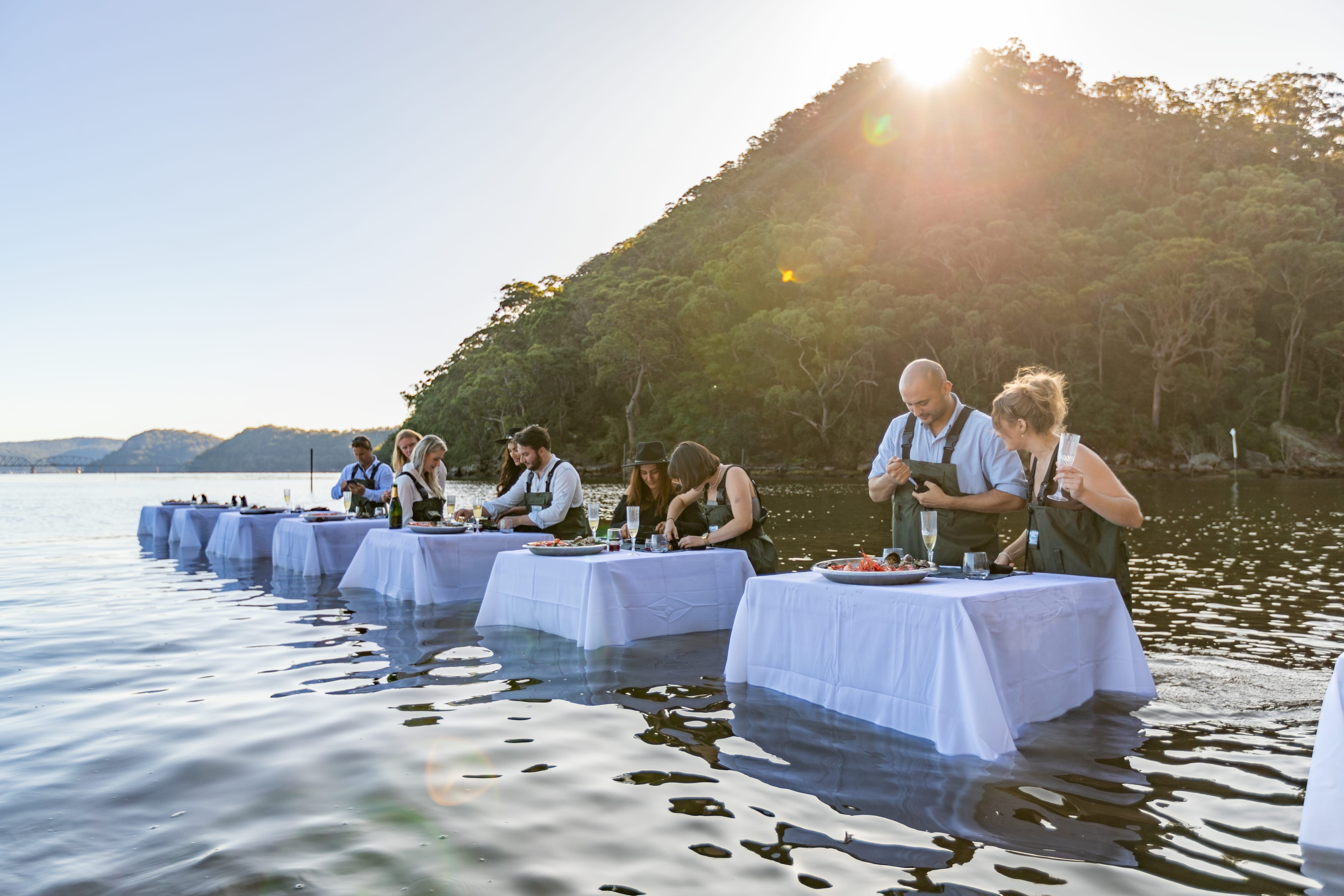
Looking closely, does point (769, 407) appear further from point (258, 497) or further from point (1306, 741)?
point (1306, 741)

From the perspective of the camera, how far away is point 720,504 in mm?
6398

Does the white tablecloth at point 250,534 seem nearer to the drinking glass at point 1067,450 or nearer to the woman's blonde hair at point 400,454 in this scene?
the woman's blonde hair at point 400,454

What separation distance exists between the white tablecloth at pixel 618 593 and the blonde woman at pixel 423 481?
2617 mm

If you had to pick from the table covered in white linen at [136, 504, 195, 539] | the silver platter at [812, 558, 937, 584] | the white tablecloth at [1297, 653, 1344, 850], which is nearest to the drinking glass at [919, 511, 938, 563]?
the silver platter at [812, 558, 937, 584]

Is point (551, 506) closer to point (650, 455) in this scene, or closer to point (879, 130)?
point (650, 455)

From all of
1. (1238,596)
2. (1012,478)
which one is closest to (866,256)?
(1238,596)

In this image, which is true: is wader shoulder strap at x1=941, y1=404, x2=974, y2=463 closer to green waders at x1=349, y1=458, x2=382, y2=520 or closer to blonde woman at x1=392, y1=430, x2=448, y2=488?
blonde woman at x1=392, y1=430, x2=448, y2=488

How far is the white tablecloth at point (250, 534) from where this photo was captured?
37.9 feet

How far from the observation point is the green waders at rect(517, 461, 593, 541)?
7.87m

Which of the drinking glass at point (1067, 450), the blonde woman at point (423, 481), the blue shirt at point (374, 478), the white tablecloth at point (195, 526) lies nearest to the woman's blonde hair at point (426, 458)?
the blonde woman at point (423, 481)

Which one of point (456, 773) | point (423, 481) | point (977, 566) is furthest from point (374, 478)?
point (977, 566)

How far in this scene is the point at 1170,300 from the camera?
45812 mm

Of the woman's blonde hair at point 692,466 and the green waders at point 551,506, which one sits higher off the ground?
the woman's blonde hair at point 692,466

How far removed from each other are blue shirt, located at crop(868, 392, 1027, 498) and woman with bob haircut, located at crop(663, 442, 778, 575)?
4.12 ft
